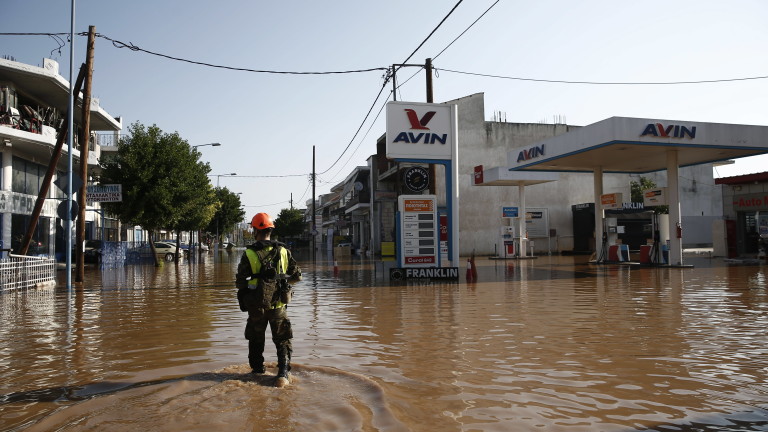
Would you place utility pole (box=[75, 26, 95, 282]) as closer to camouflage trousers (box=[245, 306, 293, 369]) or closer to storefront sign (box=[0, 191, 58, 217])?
storefront sign (box=[0, 191, 58, 217])

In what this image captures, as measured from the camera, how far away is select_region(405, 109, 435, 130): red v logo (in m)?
17.1

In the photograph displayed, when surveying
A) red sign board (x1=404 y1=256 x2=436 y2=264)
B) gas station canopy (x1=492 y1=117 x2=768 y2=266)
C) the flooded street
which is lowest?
the flooded street

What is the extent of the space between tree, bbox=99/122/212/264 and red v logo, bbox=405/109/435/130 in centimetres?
1539

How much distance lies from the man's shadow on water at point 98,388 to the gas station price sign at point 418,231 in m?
12.0

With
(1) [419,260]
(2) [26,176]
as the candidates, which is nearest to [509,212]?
(1) [419,260]

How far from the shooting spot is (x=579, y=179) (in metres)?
41.8

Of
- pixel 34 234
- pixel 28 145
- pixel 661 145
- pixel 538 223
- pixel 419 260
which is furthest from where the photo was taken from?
pixel 538 223

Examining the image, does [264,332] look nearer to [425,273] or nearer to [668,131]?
[425,273]

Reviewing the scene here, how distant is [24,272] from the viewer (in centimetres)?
1606

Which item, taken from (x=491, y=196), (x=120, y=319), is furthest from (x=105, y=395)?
(x=491, y=196)

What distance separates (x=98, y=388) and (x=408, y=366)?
3195mm

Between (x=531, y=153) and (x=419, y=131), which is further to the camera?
(x=531, y=153)

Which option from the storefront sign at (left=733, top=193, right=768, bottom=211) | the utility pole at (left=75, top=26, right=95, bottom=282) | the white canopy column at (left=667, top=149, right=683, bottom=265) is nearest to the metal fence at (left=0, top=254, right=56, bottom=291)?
the utility pole at (left=75, top=26, right=95, bottom=282)

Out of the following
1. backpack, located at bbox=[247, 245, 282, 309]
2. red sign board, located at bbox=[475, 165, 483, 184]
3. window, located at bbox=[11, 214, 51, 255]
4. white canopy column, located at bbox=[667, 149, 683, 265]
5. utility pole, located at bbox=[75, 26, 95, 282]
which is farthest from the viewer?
red sign board, located at bbox=[475, 165, 483, 184]
